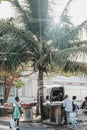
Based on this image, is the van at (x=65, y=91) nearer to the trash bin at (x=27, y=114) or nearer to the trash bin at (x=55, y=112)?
the trash bin at (x=27, y=114)

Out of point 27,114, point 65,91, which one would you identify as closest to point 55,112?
point 27,114

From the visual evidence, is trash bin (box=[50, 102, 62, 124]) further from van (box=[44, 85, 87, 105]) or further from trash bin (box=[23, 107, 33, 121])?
van (box=[44, 85, 87, 105])

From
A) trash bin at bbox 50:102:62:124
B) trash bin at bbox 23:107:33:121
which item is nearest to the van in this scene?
trash bin at bbox 23:107:33:121

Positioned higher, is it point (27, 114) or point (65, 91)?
point (65, 91)

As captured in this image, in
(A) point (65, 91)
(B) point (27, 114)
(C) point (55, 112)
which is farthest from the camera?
(A) point (65, 91)

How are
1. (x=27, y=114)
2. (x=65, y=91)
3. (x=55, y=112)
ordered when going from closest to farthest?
(x=55, y=112) → (x=27, y=114) → (x=65, y=91)

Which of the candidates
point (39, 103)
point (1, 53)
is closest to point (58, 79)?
point (39, 103)

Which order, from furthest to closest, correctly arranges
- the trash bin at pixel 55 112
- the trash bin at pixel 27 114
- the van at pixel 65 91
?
the van at pixel 65 91
the trash bin at pixel 27 114
the trash bin at pixel 55 112

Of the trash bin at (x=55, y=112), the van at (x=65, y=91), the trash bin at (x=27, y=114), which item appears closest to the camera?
the trash bin at (x=55, y=112)

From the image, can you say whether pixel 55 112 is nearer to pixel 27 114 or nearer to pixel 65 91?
pixel 27 114

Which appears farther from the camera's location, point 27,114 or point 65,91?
point 65,91

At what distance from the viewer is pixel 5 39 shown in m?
19.4

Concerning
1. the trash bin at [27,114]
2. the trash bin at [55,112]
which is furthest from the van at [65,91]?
the trash bin at [55,112]

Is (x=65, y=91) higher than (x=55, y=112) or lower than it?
higher
